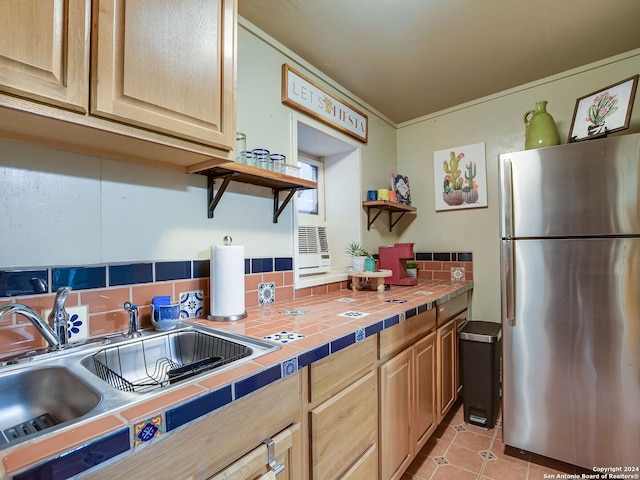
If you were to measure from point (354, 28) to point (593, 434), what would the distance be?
7.63 ft

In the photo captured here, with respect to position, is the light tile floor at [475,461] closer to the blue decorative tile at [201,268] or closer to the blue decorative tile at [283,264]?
the blue decorative tile at [283,264]

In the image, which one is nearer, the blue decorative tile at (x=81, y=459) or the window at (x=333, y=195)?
the blue decorative tile at (x=81, y=459)

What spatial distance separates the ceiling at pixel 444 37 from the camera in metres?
1.50

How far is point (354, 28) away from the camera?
162cm

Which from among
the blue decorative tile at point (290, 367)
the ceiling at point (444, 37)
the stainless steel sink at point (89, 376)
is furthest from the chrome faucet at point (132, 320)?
the ceiling at point (444, 37)

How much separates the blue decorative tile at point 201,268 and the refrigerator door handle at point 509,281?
150 cm

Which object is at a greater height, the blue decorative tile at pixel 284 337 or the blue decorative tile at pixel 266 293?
the blue decorative tile at pixel 266 293

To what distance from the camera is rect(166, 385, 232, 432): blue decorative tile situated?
1.93 feet

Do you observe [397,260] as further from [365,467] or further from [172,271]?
[172,271]

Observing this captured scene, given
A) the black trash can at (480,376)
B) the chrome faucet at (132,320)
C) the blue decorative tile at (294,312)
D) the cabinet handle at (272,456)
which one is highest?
the chrome faucet at (132,320)

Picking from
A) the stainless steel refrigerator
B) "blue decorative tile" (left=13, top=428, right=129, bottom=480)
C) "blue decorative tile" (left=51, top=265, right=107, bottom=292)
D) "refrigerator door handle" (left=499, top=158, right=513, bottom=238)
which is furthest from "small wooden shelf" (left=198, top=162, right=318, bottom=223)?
the stainless steel refrigerator

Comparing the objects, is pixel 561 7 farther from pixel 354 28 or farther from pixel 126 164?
pixel 126 164

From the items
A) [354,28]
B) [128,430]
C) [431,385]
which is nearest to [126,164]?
[128,430]

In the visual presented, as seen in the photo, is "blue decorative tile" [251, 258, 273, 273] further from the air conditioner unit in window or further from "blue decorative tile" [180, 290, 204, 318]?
the air conditioner unit in window
